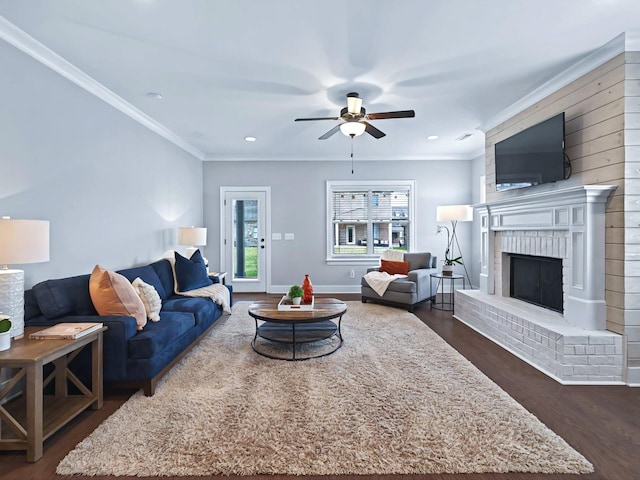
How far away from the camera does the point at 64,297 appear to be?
2.60m

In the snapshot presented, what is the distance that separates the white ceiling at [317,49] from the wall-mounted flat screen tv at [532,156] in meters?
0.47

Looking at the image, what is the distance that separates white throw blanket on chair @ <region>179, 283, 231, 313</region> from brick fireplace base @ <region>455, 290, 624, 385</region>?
10.6 ft

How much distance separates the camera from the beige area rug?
176 cm

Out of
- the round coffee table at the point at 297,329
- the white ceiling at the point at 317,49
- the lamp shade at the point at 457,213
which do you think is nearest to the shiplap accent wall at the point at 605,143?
the white ceiling at the point at 317,49

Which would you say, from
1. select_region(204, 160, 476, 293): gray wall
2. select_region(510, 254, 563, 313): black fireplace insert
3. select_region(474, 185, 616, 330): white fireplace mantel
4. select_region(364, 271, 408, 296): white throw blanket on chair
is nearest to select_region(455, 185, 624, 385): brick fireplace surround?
select_region(474, 185, 616, 330): white fireplace mantel

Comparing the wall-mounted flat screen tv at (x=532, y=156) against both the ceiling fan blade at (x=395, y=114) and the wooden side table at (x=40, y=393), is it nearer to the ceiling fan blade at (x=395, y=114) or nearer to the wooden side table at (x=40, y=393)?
the ceiling fan blade at (x=395, y=114)

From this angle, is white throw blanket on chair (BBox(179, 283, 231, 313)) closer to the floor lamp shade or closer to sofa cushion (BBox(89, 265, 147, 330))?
sofa cushion (BBox(89, 265, 147, 330))

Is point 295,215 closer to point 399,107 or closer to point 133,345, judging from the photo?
point 399,107

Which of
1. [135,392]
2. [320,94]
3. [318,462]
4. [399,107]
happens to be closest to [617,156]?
[399,107]

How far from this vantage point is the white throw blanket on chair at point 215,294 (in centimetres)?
406

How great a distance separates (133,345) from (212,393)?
0.69m

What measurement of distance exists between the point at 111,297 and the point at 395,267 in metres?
4.24

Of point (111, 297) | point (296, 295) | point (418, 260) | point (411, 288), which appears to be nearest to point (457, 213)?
point (418, 260)

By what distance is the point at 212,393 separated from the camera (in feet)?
8.25
